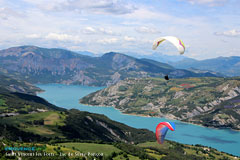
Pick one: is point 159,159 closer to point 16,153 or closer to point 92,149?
point 92,149

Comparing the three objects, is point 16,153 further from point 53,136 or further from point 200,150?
point 200,150

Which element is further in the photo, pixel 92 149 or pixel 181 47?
pixel 92 149

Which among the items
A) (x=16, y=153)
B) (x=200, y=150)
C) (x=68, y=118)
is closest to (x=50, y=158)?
(x=16, y=153)

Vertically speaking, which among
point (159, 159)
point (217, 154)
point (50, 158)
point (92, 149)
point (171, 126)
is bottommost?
point (217, 154)

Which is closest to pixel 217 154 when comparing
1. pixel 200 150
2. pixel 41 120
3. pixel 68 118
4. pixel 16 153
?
pixel 200 150

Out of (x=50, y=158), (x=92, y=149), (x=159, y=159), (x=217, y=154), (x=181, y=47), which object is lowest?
(x=217, y=154)

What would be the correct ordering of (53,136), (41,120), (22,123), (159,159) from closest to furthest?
(159,159), (53,136), (22,123), (41,120)

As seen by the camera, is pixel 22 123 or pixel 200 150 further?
pixel 200 150

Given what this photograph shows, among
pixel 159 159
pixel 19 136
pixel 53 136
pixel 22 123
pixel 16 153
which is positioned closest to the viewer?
pixel 16 153

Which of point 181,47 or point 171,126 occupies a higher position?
point 181,47
